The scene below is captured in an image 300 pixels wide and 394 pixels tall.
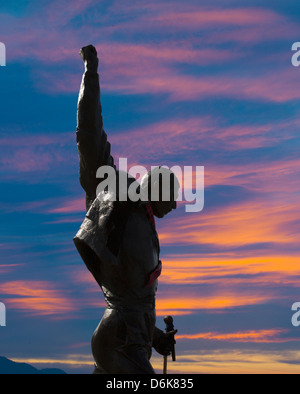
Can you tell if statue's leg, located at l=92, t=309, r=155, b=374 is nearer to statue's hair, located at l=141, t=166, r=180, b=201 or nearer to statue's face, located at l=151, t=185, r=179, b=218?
statue's face, located at l=151, t=185, r=179, b=218

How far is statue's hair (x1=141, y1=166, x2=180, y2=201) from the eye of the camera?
1041 cm

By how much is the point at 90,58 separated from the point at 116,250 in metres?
2.55

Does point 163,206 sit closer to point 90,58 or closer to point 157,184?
point 157,184

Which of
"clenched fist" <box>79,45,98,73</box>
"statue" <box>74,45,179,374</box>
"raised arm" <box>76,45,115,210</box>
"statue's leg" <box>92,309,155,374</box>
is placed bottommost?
"statue's leg" <box>92,309,155,374</box>

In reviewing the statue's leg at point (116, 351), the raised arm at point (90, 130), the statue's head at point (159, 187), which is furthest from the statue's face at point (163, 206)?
the statue's leg at point (116, 351)

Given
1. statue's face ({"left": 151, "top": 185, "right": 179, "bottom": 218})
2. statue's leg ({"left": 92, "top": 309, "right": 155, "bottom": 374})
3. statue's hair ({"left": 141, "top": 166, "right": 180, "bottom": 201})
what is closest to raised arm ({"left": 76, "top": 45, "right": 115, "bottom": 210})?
statue's hair ({"left": 141, "top": 166, "right": 180, "bottom": 201})

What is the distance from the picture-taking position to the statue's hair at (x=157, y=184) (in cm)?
1041

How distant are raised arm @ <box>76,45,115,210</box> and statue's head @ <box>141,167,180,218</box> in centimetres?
55

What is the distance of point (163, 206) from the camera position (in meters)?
10.5

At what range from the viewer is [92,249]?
995 cm

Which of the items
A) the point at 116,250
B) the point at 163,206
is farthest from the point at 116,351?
the point at 163,206
